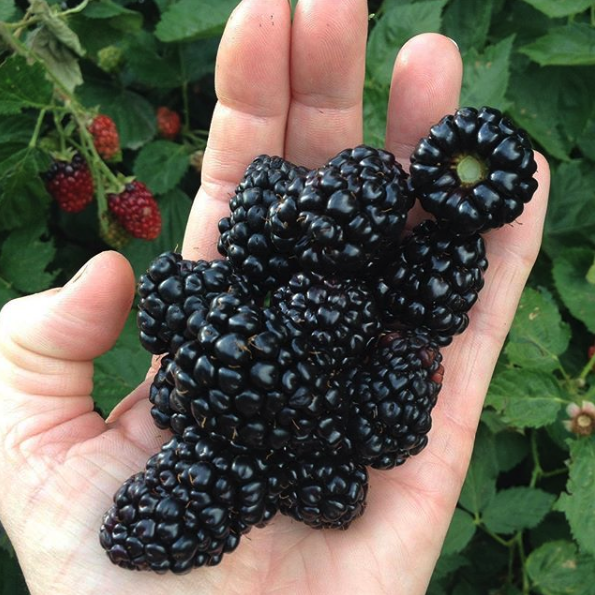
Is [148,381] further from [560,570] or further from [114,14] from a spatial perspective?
[560,570]

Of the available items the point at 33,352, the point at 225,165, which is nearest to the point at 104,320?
the point at 33,352

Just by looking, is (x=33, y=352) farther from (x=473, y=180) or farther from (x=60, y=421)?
(x=473, y=180)

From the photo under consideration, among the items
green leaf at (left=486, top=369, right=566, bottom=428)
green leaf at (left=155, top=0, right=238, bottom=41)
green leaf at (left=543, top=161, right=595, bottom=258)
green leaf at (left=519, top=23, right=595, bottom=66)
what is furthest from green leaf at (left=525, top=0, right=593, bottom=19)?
green leaf at (left=486, top=369, right=566, bottom=428)

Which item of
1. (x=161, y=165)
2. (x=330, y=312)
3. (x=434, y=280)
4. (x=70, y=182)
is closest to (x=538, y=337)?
(x=434, y=280)

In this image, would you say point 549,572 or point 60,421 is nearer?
point 60,421

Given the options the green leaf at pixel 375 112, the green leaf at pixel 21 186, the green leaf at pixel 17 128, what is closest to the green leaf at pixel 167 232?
the green leaf at pixel 21 186

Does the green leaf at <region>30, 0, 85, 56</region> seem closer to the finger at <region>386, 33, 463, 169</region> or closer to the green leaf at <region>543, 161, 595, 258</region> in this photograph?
the finger at <region>386, 33, 463, 169</region>

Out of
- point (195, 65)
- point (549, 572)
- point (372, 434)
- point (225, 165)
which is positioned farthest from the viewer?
point (195, 65)
